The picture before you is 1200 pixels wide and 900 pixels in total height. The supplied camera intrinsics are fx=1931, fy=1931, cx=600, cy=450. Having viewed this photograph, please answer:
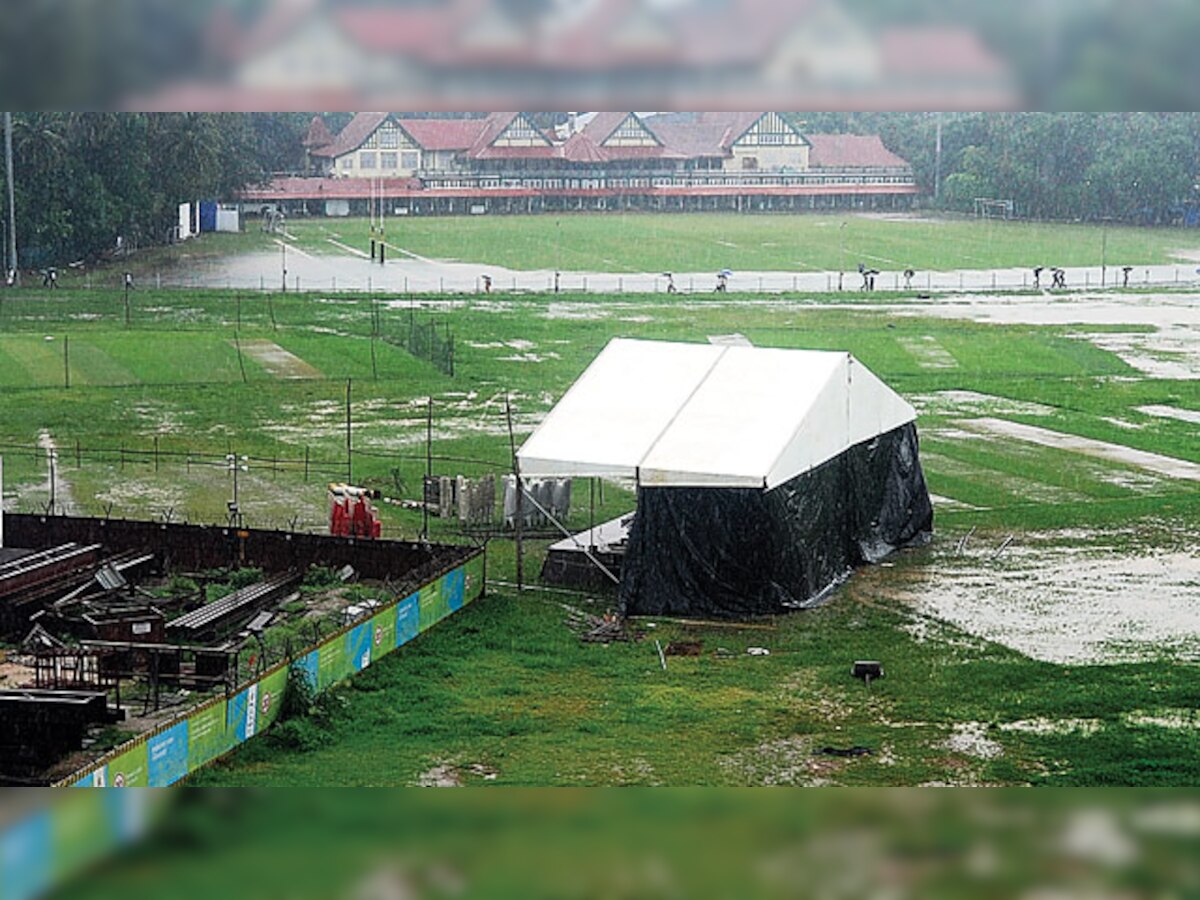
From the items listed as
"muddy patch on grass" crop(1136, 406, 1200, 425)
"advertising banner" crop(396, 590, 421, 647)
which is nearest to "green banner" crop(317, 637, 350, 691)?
"advertising banner" crop(396, 590, 421, 647)

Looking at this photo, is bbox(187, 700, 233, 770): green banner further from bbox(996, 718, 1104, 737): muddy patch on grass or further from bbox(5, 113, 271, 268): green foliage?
bbox(5, 113, 271, 268): green foliage

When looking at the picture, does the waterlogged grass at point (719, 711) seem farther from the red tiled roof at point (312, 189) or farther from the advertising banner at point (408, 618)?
the red tiled roof at point (312, 189)

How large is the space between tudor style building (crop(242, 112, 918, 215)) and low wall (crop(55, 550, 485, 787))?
1971mm

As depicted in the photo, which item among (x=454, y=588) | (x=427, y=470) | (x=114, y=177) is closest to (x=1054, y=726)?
(x=454, y=588)

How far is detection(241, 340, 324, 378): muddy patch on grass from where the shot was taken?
1186 centimetres

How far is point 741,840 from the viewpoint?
567 cm

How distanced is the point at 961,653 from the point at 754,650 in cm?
92

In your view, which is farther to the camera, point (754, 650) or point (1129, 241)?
point (1129, 241)

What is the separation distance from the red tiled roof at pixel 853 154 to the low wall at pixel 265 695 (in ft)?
8.22

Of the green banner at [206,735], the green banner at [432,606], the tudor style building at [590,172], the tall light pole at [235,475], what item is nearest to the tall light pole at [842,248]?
the tudor style building at [590,172]

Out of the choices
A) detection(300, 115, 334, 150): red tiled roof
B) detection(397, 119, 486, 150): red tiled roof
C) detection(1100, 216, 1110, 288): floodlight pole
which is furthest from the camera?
detection(1100, 216, 1110, 288): floodlight pole
